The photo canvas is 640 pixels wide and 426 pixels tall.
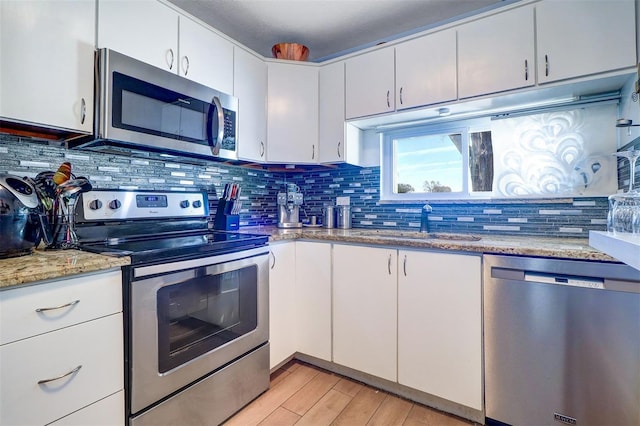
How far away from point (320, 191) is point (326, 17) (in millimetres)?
1307

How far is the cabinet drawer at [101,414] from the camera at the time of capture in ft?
3.32

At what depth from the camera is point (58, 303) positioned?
972 millimetres

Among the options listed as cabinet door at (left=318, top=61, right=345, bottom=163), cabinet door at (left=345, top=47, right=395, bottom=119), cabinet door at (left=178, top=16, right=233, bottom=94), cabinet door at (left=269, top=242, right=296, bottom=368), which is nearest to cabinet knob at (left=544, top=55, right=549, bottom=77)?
cabinet door at (left=345, top=47, right=395, bottom=119)

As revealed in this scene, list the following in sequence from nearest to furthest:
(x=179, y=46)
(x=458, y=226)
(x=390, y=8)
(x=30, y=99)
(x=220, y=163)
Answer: (x=30, y=99) → (x=179, y=46) → (x=390, y=8) → (x=458, y=226) → (x=220, y=163)

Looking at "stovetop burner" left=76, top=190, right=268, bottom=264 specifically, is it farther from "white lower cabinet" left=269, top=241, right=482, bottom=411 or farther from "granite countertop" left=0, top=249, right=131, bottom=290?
"white lower cabinet" left=269, top=241, right=482, bottom=411

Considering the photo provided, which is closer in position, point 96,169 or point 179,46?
point 96,169

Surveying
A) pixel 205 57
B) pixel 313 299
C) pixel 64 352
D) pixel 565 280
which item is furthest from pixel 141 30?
pixel 565 280

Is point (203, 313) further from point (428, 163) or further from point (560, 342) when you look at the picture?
point (428, 163)

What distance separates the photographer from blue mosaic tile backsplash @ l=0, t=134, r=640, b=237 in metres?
1.46

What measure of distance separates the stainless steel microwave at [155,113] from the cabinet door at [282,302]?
74 cm

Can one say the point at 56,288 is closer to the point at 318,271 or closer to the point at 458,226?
the point at 318,271

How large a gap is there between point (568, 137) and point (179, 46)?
2336 mm

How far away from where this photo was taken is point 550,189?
183cm

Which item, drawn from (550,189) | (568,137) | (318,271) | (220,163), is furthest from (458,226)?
(220,163)
